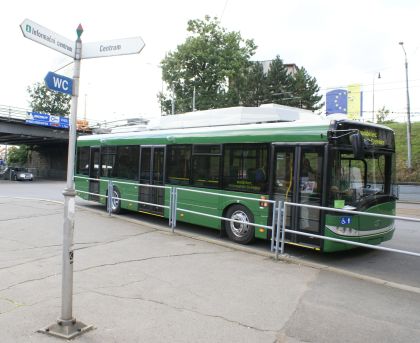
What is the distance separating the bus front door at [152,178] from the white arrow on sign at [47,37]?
24.0ft

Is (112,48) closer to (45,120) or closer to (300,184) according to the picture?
(300,184)

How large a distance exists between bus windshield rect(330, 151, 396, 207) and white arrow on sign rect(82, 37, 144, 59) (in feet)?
15.3

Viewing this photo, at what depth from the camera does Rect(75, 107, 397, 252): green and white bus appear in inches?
303

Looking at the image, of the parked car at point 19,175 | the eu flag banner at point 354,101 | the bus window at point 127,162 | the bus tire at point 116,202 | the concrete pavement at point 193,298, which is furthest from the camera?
the parked car at point 19,175

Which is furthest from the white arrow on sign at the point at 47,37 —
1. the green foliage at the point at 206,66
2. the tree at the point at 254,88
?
the tree at the point at 254,88

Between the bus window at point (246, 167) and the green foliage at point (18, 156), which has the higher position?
the green foliage at point (18, 156)

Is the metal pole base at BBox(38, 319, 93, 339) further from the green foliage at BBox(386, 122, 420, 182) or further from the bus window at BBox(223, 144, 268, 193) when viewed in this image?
the green foliage at BBox(386, 122, 420, 182)

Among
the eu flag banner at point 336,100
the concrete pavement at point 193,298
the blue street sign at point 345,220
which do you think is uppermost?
the eu flag banner at point 336,100

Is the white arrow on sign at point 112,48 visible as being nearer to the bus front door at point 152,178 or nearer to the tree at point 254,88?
the bus front door at point 152,178

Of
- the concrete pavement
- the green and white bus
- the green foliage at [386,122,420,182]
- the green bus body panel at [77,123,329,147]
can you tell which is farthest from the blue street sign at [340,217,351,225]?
the green foliage at [386,122,420,182]

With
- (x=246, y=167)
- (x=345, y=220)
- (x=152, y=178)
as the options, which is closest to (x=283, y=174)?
(x=246, y=167)

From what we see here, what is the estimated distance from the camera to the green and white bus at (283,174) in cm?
769

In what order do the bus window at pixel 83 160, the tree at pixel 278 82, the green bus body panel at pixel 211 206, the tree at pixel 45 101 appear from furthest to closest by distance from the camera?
the tree at pixel 45 101 → the tree at pixel 278 82 → the bus window at pixel 83 160 → the green bus body panel at pixel 211 206

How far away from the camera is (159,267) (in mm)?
6898
